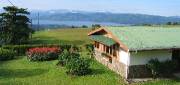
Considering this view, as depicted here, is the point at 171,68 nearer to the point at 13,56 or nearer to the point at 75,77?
the point at 75,77

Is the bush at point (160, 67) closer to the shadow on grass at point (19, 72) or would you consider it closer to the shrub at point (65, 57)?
the shrub at point (65, 57)

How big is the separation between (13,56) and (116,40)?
1687 centimetres

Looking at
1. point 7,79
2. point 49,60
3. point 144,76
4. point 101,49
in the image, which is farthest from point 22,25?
point 144,76

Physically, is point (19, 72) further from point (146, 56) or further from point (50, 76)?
point (146, 56)

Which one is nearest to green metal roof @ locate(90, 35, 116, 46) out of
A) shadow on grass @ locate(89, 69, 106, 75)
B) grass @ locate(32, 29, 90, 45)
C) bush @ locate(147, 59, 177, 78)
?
shadow on grass @ locate(89, 69, 106, 75)

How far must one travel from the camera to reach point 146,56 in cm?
2747

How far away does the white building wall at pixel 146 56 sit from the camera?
88.6 feet

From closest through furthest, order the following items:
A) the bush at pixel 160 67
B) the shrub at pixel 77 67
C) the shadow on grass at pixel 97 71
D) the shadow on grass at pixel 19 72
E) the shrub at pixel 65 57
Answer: the bush at pixel 160 67, the shrub at pixel 77 67, the shadow on grass at pixel 97 71, the shadow on grass at pixel 19 72, the shrub at pixel 65 57

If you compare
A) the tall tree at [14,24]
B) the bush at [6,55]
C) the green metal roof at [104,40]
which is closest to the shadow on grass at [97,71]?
the green metal roof at [104,40]

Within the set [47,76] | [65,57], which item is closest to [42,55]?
[65,57]

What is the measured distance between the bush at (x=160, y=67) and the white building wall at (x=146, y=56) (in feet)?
1.51

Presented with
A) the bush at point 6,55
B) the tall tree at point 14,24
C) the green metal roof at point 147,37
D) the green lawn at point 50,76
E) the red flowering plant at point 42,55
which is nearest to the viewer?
the green lawn at point 50,76

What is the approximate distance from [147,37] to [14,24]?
33.5 metres

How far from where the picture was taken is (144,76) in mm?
27484
